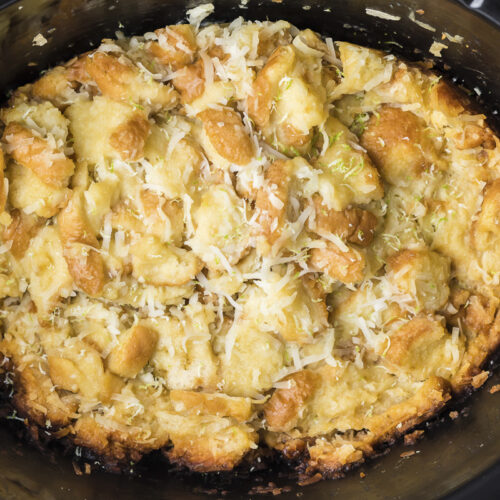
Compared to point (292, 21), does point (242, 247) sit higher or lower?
lower

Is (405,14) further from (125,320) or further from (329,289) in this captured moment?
(125,320)

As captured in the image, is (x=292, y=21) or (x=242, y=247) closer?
(x=242, y=247)

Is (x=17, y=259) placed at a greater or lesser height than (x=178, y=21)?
lesser

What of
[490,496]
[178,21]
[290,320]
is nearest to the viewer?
[490,496]

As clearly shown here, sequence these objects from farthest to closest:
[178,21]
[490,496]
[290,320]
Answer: [178,21] < [290,320] < [490,496]

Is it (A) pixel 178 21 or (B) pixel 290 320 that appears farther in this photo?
(A) pixel 178 21

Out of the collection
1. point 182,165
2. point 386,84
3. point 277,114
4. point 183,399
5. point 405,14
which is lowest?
point 183,399

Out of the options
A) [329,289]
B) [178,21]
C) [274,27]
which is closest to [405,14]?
[274,27]
